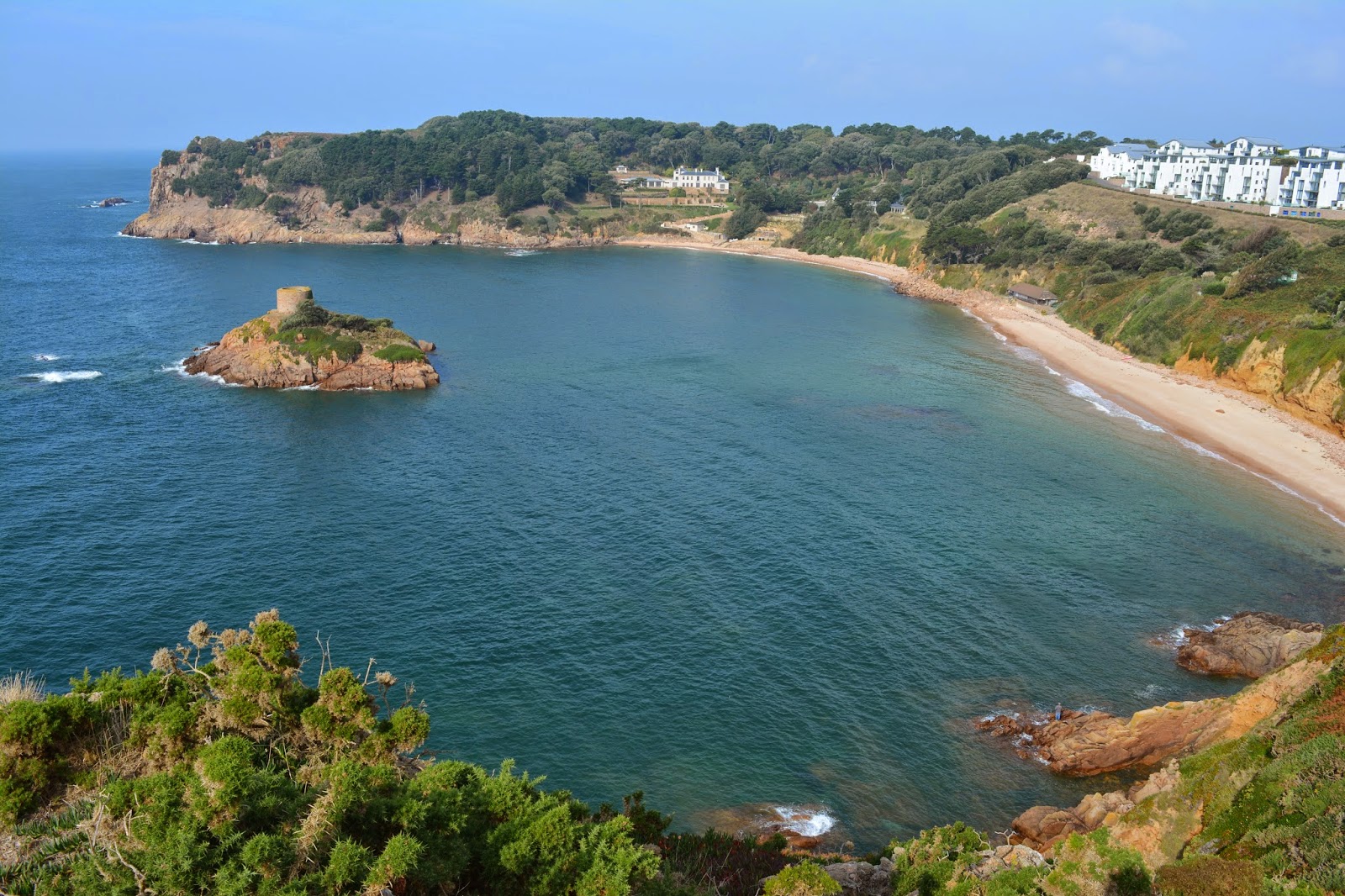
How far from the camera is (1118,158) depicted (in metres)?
152

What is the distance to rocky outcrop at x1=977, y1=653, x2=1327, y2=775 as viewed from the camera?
95.9 ft

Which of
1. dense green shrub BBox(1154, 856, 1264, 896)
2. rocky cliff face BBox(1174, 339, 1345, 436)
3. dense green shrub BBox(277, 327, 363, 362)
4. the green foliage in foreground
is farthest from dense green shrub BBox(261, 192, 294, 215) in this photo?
dense green shrub BBox(1154, 856, 1264, 896)

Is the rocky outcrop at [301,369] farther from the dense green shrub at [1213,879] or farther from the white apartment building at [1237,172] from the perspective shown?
the white apartment building at [1237,172]

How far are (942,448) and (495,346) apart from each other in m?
46.3

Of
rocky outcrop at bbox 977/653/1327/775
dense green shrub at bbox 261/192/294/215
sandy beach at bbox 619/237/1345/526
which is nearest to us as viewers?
rocky outcrop at bbox 977/653/1327/775

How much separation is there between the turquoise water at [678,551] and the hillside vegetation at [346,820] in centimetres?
873

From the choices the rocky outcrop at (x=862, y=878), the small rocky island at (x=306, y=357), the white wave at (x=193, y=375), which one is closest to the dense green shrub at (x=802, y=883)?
the rocky outcrop at (x=862, y=878)

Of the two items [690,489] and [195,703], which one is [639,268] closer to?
[690,489]

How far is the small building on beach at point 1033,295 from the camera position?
11145cm

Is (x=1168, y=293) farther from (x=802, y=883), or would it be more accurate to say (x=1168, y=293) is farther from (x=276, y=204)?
(x=276, y=204)

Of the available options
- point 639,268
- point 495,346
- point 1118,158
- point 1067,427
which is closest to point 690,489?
point 1067,427

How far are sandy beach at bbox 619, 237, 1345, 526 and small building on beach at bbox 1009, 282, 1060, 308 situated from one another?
1470 mm

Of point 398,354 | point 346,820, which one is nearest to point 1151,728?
point 346,820

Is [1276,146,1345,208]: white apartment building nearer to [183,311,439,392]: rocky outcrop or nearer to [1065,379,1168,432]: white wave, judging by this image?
[1065,379,1168,432]: white wave
